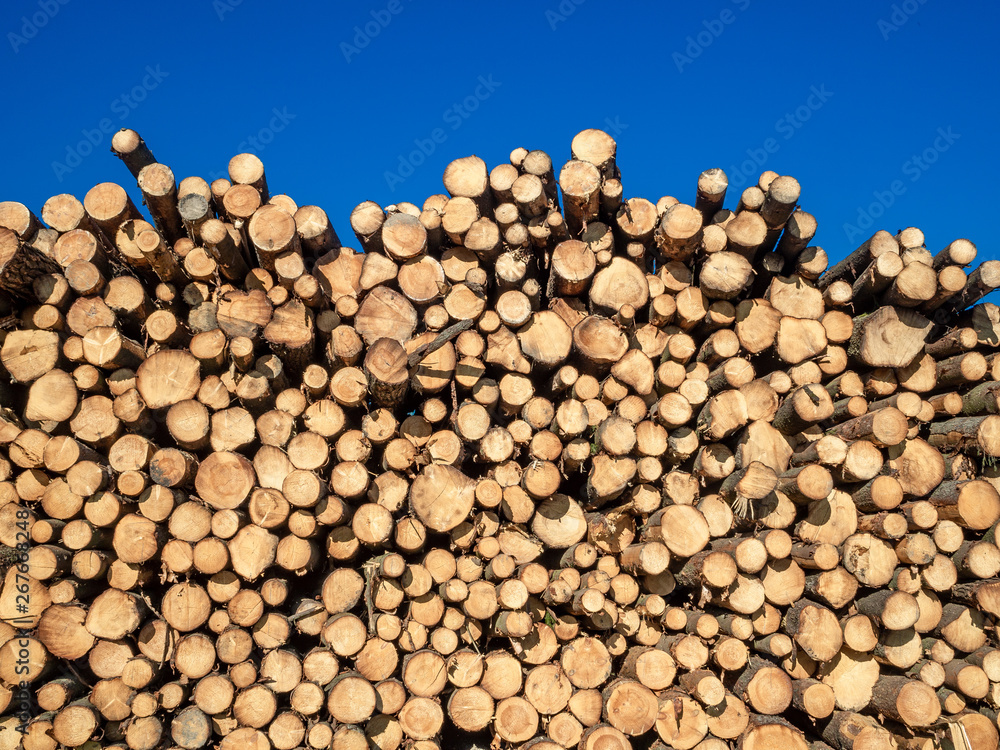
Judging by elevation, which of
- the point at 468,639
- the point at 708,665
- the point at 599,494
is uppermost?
the point at 599,494

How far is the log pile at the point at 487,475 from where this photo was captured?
12.5ft

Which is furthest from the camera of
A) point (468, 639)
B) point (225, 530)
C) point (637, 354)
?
point (637, 354)

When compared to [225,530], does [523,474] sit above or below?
above

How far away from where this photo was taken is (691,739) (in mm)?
3826

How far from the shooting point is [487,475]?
166 inches

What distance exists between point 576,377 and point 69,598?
345 centimetres

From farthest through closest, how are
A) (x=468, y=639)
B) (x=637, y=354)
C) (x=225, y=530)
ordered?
1. (x=637, y=354)
2. (x=468, y=639)
3. (x=225, y=530)

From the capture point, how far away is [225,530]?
3771 mm

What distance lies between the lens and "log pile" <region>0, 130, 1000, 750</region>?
12.5 ft

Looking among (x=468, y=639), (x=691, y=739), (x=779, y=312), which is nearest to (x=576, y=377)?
(x=779, y=312)

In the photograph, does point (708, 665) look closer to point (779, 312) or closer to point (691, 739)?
point (691, 739)

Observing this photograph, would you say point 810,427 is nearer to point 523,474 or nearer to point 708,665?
point 708,665

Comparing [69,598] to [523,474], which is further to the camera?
[523,474]

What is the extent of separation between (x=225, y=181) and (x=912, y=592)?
539cm
